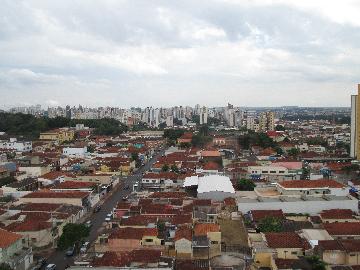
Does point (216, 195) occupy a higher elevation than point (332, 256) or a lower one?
higher

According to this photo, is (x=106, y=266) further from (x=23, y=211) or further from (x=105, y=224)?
(x=23, y=211)

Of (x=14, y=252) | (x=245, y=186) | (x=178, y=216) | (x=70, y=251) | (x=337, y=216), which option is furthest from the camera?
(x=245, y=186)

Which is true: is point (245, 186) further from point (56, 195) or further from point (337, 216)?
point (56, 195)

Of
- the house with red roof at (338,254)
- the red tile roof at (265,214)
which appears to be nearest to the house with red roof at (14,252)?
the red tile roof at (265,214)

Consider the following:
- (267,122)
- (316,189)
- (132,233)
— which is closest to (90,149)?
(316,189)

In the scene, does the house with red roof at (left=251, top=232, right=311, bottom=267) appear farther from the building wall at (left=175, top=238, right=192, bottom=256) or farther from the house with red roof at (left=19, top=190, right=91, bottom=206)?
the house with red roof at (left=19, top=190, right=91, bottom=206)

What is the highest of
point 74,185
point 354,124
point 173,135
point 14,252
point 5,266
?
point 354,124

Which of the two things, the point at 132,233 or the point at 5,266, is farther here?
the point at 132,233
